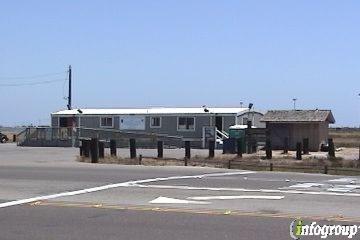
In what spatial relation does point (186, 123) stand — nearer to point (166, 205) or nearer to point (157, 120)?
point (157, 120)

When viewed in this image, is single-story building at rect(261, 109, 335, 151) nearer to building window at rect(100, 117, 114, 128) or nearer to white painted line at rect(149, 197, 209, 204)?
building window at rect(100, 117, 114, 128)

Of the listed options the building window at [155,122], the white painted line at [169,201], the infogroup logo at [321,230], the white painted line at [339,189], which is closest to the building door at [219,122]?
the building window at [155,122]

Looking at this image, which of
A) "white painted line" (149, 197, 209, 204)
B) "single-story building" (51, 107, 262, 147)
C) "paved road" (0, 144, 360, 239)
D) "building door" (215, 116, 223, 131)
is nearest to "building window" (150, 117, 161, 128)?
"single-story building" (51, 107, 262, 147)

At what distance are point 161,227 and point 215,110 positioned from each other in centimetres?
4177

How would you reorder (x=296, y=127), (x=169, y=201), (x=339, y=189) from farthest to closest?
(x=296, y=127) < (x=339, y=189) < (x=169, y=201)

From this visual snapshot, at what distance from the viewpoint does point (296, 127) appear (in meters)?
49.7

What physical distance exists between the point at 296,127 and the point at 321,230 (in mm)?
40403

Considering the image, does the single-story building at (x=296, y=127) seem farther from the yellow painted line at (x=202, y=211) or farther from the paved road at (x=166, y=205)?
the yellow painted line at (x=202, y=211)

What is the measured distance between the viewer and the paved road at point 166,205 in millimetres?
10258

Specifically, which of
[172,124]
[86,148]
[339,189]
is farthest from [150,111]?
[339,189]

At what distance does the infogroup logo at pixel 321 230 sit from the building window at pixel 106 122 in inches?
1785

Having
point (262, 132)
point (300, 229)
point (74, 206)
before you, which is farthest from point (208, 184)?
point (262, 132)

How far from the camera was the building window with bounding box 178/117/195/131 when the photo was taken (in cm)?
5197

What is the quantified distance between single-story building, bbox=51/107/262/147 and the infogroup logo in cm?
4034
